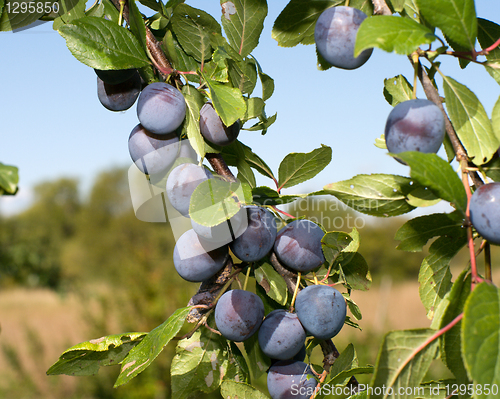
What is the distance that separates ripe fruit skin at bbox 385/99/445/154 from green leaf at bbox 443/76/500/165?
0.06m

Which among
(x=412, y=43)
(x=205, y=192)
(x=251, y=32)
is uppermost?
(x=251, y=32)

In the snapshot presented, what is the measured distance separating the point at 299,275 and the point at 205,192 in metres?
0.25

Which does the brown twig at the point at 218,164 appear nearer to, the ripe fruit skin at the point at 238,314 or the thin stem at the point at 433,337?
the ripe fruit skin at the point at 238,314

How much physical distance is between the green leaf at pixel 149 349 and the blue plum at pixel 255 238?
14 centimetres

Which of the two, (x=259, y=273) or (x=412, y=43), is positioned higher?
(x=412, y=43)

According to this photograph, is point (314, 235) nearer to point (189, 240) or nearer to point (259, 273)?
point (259, 273)

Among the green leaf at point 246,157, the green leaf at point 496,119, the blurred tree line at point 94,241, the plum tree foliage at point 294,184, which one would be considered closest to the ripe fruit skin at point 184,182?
the plum tree foliage at point 294,184

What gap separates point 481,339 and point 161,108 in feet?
1.70

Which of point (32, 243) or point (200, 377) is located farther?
point (32, 243)

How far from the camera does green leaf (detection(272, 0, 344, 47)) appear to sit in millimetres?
632

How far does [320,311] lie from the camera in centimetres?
60


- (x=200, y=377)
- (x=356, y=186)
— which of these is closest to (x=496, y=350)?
(x=356, y=186)

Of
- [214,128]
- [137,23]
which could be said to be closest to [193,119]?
[214,128]

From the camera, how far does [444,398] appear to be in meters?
0.56
